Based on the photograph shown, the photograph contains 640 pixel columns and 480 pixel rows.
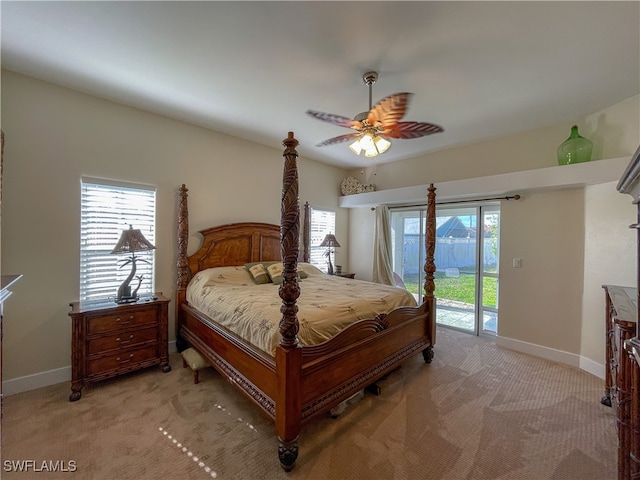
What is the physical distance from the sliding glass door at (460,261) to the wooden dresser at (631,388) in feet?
8.18

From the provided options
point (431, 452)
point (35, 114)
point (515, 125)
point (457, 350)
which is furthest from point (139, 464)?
point (515, 125)

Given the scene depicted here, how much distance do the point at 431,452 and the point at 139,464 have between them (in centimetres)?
192

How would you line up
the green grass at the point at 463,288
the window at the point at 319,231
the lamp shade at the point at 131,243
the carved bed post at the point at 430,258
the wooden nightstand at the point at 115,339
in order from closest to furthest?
1. the wooden nightstand at the point at 115,339
2. the lamp shade at the point at 131,243
3. the carved bed post at the point at 430,258
4. the green grass at the point at 463,288
5. the window at the point at 319,231

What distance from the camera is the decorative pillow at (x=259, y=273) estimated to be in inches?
131

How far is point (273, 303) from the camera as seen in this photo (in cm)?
226

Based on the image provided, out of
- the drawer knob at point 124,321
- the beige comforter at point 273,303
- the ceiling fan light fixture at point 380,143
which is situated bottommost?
the drawer knob at point 124,321

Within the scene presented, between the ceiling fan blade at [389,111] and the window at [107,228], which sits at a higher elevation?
the ceiling fan blade at [389,111]

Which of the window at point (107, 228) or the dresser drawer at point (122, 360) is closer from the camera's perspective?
the dresser drawer at point (122, 360)

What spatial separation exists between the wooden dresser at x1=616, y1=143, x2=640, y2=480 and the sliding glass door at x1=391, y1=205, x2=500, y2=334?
249 cm

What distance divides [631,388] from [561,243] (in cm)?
245

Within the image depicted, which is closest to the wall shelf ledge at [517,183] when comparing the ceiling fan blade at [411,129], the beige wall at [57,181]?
the ceiling fan blade at [411,129]

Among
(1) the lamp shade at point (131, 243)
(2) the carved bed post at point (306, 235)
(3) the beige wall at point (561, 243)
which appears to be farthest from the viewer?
(2) the carved bed post at point (306, 235)

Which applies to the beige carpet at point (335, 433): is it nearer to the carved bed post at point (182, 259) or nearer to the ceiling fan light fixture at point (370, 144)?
the carved bed post at point (182, 259)

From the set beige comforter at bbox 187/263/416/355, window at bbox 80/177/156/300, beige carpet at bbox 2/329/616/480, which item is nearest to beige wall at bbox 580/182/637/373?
beige carpet at bbox 2/329/616/480
